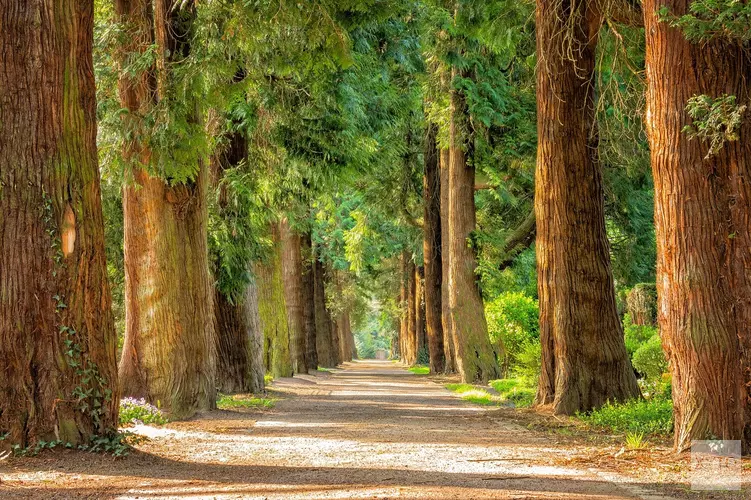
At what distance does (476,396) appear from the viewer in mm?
19094

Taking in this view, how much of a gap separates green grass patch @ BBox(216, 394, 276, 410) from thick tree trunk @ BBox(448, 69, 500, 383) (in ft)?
21.3

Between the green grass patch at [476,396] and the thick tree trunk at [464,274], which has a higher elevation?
the thick tree trunk at [464,274]

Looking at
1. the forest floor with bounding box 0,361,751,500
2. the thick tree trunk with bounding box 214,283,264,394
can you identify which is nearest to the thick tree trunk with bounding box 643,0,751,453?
the forest floor with bounding box 0,361,751,500

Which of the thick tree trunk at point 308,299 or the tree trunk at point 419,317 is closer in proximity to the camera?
the thick tree trunk at point 308,299

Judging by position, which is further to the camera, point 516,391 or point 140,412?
point 516,391

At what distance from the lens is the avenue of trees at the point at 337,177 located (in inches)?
344

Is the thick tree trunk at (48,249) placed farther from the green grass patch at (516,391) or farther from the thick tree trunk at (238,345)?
the thick tree trunk at (238,345)

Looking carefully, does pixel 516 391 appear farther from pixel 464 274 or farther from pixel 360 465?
pixel 360 465

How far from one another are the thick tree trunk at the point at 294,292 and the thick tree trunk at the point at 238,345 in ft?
34.2

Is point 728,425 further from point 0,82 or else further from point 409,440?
point 0,82

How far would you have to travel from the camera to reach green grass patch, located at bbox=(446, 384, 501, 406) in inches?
715

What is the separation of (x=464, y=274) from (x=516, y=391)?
5.86m

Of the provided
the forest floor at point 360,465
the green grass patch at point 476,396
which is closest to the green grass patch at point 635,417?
the forest floor at point 360,465

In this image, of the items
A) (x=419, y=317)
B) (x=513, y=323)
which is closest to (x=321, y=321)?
(x=419, y=317)
